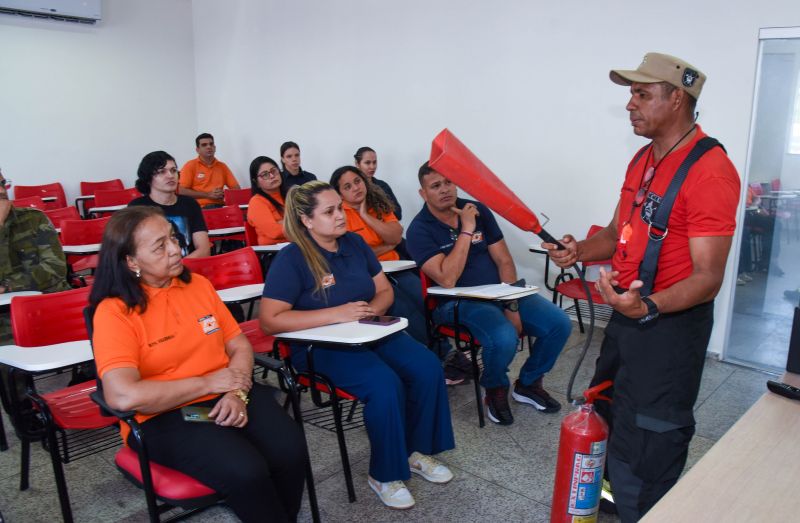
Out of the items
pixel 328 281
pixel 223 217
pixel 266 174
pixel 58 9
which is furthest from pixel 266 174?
pixel 58 9

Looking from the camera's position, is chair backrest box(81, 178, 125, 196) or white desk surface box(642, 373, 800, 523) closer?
white desk surface box(642, 373, 800, 523)

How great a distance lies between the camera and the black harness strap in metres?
1.69

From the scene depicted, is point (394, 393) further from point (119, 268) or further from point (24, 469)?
point (24, 469)

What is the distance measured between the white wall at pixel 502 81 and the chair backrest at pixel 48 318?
333 cm

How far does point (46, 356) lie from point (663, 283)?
2032 millimetres

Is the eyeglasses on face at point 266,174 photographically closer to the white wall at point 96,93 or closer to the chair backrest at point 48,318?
the chair backrest at point 48,318

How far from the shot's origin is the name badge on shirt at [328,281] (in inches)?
100

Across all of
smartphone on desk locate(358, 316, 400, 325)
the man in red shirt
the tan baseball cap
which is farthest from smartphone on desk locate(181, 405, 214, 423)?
the tan baseball cap

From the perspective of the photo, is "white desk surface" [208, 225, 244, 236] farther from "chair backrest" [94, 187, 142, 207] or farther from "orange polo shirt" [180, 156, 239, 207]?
"orange polo shirt" [180, 156, 239, 207]

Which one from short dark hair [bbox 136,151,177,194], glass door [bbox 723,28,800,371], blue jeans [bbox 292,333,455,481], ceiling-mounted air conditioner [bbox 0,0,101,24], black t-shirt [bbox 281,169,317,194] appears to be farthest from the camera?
ceiling-mounted air conditioner [bbox 0,0,101,24]

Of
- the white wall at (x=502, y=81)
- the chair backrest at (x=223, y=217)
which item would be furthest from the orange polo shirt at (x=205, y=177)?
the chair backrest at (x=223, y=217)

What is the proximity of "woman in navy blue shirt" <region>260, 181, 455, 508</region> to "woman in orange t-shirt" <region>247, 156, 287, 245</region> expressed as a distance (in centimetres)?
166

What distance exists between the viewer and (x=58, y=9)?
22.1 feet

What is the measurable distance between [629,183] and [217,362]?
1.49m
